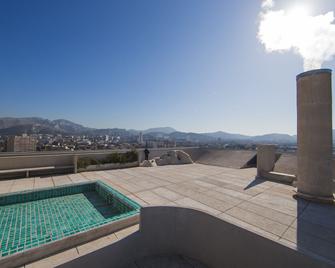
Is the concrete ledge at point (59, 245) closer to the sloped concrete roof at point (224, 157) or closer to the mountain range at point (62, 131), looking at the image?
the sloped concrete roof at point (224, 157)

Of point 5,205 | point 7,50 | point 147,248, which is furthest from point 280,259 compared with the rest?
point 7,50

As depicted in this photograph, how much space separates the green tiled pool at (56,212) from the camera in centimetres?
397

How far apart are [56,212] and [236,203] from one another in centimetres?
550

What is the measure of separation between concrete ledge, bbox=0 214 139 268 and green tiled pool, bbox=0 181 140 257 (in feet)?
0.44

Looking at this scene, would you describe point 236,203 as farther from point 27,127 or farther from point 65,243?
point 27,127

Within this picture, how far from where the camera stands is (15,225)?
15.3 ft

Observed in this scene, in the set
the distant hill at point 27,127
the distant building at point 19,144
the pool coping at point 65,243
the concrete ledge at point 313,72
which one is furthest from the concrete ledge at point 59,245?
the distant hill at point 27,127

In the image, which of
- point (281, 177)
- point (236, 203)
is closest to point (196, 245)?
point (236, 203)

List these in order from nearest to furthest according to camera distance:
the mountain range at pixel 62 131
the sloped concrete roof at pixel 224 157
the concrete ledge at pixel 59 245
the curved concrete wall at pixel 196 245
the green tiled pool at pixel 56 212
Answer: the curved concrete wall at pixel 196 245 < the concrete ledge at pixel 59 245 < the green tiled pool at pixel 56 212 < the sloped concrete roof at pixel 224 157 < the mountain range at pixel 62 131

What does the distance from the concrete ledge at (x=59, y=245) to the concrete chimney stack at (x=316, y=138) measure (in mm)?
5640

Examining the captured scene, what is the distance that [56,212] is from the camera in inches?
217

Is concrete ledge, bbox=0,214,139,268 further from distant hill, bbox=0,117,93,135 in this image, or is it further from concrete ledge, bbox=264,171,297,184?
distant hill, bbox=0,117,93,135

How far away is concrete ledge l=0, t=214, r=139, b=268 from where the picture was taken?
9.80ft

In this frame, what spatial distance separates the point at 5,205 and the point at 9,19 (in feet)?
27.1
